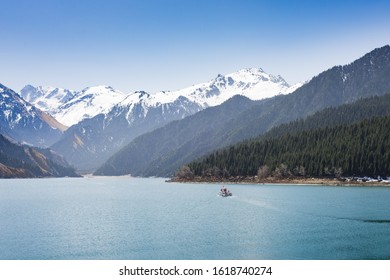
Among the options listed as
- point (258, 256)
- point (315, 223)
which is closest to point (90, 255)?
point (258, 256)

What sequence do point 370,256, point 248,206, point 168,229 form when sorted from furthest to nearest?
point 248,206, point 168,229, point 370,256

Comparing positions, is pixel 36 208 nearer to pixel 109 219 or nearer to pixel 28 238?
pixel 109 219

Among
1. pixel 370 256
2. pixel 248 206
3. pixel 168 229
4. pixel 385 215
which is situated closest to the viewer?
pixel 370 256

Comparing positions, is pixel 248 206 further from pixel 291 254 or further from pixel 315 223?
pixel 291 254

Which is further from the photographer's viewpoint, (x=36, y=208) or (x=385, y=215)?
(x=36, y=208)

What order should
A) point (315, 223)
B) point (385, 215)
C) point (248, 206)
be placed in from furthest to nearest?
1. point (248, 206)
2. point (385, 215)
3. point (315, 223)

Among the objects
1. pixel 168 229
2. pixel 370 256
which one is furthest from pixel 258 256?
pixel 168 229

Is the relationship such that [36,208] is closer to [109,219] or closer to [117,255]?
[109,219]
